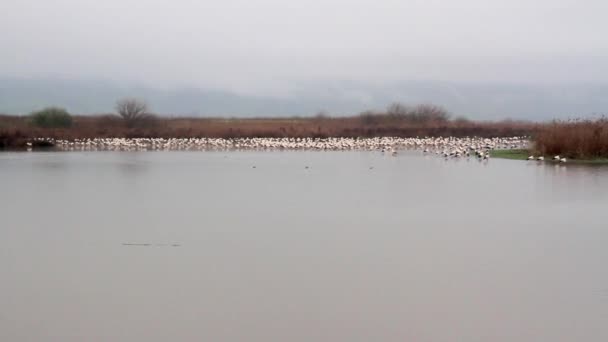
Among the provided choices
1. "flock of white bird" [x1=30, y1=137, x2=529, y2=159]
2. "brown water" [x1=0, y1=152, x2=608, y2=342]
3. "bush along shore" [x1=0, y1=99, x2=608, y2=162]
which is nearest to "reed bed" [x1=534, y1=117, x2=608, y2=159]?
"bush along shore" [x1=0, y1=99, x2=608, y2=162]

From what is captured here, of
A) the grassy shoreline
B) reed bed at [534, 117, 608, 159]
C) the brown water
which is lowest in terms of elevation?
the brown water

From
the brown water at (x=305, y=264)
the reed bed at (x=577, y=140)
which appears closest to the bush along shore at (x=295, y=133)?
the reed bed at (x=577, y=140)

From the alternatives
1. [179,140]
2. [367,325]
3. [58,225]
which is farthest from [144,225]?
[179,140]

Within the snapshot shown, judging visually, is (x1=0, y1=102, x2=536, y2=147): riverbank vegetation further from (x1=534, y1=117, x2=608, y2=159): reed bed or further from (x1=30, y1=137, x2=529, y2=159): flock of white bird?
(x1=534, y1=117, x2=608, y2=159): reed bed

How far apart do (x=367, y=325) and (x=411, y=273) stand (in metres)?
1.60

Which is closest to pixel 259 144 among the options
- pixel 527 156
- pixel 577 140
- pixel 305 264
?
pixel 527 156

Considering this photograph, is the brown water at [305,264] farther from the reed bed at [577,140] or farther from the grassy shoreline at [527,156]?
the reed bed at [577,140]

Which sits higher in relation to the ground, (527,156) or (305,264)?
(527,156)

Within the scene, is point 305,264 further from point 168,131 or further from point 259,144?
point 168,131

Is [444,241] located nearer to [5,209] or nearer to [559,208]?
[559,208]

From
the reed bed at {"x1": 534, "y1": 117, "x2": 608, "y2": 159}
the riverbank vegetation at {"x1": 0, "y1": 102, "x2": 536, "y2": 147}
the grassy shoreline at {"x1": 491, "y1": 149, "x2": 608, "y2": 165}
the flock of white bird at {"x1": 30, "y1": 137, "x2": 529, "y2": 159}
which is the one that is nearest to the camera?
the grassy shoreline at {"x1": 491, "y1": 149, "x2": 608, "y2": 165}

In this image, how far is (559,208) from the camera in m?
10.9

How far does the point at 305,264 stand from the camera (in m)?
7.13

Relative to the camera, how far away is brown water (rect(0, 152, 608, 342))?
5.30 meters
